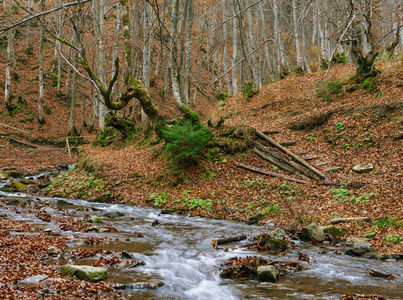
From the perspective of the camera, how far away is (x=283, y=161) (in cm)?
1253

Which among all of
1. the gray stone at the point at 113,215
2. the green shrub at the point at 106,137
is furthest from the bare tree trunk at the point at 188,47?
the gray stone at the point at 113,215

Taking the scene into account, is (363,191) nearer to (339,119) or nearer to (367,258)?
(367,258)

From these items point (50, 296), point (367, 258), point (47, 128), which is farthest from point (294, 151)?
point (47, 128)

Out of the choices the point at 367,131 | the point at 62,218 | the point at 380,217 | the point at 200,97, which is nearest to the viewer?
the point at 380,217

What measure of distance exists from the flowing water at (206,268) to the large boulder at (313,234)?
1.35 ft

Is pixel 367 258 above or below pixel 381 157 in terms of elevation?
below

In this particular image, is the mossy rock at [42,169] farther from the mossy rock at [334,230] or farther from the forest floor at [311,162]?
the mossy rock at [334,230]

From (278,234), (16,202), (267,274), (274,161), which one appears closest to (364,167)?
(274,161)

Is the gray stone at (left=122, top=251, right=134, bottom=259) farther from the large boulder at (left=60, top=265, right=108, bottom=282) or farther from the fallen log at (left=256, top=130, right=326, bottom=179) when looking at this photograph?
the fallen log at (left=256, top=130, right=326, bottom=179)

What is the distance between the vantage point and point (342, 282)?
500 centimetres

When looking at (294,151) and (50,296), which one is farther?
(294,151)

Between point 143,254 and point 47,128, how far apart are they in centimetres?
2190

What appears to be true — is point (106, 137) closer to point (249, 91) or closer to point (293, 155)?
point (249, 91)

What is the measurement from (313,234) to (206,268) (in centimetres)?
311
